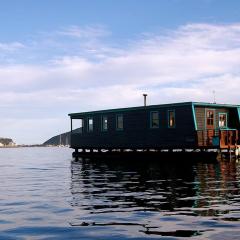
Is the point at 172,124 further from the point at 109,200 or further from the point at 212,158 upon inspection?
the point at 109,200

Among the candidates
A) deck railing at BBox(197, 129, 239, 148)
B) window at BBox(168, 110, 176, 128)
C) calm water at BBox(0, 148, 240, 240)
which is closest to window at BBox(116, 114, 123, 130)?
window at BBox(168, 110, 176, 128)

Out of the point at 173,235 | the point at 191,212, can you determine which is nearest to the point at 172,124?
the point at 191,212

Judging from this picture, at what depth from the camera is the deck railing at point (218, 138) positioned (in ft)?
115

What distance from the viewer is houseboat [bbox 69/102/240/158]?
3616 cm

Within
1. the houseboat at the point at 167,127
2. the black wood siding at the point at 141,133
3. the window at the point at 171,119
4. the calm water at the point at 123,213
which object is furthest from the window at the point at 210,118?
the calm water at the point at 123,213

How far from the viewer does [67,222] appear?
9984 millimetres

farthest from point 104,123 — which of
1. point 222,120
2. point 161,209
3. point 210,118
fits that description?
point 161,209

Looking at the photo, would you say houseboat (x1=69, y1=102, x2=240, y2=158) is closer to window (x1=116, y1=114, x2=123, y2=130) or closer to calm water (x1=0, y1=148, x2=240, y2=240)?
window (x1=116, y1=114, x2=123, y2=130)

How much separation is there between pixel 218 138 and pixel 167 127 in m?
4.68

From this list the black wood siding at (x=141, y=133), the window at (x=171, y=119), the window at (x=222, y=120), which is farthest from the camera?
the window at (x=222, y=120)

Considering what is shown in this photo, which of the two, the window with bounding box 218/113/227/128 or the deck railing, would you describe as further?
the window with bounding box 218/113/227/128

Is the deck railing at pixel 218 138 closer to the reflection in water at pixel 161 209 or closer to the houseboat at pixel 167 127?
the houseboat at pixel 167 127

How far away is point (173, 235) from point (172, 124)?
29347 millimetres

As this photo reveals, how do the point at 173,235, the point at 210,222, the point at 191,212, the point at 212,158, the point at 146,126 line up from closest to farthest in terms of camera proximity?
the point at 173,235 < the point at 210,222 < the point at 191,212 < the point at 212,158 < the point at 146,126
